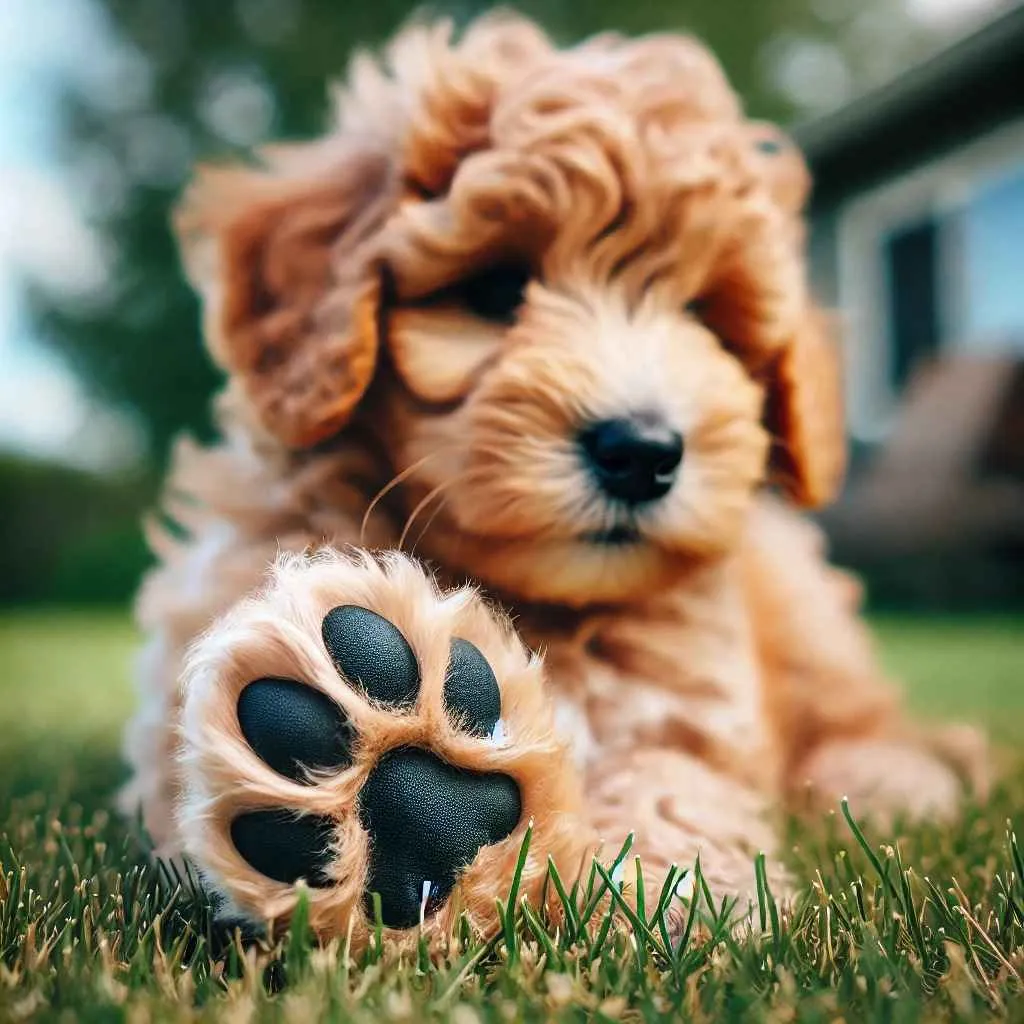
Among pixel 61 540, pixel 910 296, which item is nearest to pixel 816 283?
pixel 910 296

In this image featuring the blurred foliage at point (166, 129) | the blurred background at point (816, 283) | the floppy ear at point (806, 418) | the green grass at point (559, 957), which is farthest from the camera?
the blurred foliage at point (166, 129)

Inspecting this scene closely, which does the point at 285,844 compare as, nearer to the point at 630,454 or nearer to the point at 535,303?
the point at 630,454

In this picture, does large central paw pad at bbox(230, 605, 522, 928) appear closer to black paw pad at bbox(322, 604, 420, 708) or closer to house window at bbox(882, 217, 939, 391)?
black paw pad at bbox(322, 604, 420, 708)

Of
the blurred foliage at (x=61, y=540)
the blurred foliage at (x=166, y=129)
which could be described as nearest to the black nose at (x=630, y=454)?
the blurred foliage at (x=61, y=540)

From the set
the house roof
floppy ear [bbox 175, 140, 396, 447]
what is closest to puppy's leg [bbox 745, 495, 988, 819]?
Result: floppy ear [bbox 175, 140, 396, 447]

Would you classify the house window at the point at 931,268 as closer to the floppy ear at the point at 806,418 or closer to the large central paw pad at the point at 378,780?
the floppy ear at the point at 806,418
